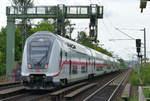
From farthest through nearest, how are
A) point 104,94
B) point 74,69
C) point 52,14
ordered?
point 52,14, point 74,69, point 104,94

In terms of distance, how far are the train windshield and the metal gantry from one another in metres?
11.8

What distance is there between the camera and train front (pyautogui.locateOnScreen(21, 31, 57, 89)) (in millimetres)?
17391

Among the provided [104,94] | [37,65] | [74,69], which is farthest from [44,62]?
[74,69]

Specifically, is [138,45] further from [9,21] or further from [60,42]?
[9,21]

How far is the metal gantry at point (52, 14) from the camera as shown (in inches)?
1195

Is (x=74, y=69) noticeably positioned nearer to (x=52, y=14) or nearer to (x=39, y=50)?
(x=39, y=50)

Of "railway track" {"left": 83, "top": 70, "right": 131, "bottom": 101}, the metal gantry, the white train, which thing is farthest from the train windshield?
the metal gantry

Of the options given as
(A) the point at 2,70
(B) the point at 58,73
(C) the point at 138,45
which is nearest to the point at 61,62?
(B) the point at 58,73

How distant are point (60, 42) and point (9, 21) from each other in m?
13.8

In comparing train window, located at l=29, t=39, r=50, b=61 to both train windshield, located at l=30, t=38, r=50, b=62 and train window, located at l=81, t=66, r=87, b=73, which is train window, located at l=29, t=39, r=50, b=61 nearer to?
train windshield, located at l=30, t=38, r=50, b=62

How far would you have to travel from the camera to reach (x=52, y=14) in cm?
3072

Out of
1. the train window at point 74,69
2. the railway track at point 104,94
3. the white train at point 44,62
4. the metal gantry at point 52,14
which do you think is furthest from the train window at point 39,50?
the metal gantry at point 52,14

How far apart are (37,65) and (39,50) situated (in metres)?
0.91

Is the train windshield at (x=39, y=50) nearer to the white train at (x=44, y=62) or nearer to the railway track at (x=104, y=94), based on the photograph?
the white train at (x=44, y=62)
